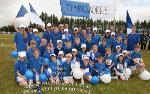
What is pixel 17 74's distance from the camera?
13461 millimetres

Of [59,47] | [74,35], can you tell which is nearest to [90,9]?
[74,35]

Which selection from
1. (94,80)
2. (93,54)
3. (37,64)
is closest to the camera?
(37,64)

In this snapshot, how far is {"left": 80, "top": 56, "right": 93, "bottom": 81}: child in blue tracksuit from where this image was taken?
46.1ft

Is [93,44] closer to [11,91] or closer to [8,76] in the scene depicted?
[8,76]

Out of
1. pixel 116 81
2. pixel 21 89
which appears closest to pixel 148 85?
pixel 116 81

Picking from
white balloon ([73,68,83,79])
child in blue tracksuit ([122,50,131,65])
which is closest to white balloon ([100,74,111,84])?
white balloon ([73,68,83,79])

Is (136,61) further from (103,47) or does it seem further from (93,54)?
(93,54)

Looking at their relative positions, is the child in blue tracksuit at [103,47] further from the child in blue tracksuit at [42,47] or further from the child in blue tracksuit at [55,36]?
the child in blue tracksuit at [42,47]

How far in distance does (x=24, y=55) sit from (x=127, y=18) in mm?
7486

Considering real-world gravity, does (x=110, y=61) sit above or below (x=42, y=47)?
below

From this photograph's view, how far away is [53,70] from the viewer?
45.1ft

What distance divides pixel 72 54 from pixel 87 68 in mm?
873

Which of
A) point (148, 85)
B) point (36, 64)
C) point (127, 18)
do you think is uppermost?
point (127, 18)

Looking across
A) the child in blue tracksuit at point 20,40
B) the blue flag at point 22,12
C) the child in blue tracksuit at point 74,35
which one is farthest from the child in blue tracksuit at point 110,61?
the blue flag at point 22,12
